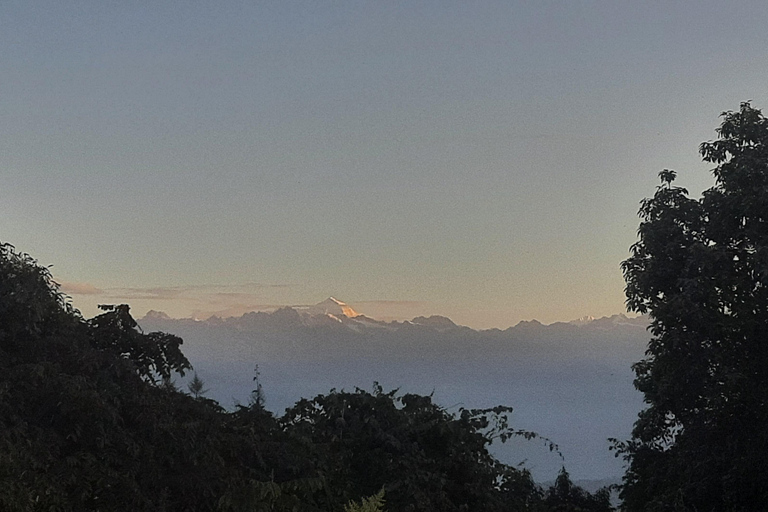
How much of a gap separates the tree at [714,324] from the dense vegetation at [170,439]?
12.9 ft

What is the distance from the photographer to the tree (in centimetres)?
1605

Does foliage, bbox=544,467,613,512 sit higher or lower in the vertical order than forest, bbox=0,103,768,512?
lower

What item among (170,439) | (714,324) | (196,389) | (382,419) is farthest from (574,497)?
(170,439)

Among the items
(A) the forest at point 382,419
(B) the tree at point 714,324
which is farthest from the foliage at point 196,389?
(B) the tree at point 714,324

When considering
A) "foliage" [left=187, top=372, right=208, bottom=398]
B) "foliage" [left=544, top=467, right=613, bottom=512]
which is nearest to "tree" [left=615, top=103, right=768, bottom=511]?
"foliage" [left=544, top=467, right=613, bottom=512]

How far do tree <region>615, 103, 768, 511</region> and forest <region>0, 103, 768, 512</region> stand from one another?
4 centimetres

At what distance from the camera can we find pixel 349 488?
13398 millimetres

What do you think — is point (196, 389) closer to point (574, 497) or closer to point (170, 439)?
point (170, 439)

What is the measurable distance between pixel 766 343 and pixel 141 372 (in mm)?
11349

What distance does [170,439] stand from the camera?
11.3m

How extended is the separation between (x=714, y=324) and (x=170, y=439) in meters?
10.3

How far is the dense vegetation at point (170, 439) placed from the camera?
10258 millimetres

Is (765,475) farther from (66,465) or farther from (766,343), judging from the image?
(66,465)

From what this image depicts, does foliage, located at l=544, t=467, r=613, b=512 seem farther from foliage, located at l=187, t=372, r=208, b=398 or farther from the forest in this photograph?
foliage, located at l=187, t=372, r=208, b=398
